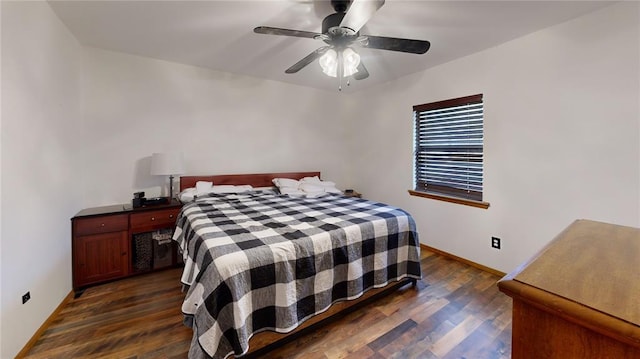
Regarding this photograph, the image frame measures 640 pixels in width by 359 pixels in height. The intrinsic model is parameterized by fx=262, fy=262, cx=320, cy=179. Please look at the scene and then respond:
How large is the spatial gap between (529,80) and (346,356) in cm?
290

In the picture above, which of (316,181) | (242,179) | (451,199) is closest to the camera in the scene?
(451,199)

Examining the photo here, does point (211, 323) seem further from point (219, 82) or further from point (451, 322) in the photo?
point (219, 82)

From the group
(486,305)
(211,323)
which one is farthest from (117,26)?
(486,305)

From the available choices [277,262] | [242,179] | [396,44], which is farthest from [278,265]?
[242,179]

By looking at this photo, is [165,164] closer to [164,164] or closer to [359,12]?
[164,164]

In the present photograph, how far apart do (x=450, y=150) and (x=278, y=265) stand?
8.71 ft

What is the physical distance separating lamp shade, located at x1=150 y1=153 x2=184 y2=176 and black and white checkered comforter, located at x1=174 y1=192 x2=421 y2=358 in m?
0.53

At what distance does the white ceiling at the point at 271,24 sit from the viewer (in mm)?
2029

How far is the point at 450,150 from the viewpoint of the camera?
326 centimetres

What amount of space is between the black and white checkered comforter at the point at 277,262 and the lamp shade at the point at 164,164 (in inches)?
20.9

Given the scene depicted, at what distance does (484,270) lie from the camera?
290cm

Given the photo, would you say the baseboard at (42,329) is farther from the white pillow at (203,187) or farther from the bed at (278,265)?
the white pillow at (203,187)

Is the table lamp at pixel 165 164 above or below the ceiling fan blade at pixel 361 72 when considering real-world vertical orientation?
below

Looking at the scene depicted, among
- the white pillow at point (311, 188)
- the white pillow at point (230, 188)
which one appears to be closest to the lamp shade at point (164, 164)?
the white pillow at point (230, 188)
